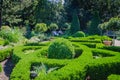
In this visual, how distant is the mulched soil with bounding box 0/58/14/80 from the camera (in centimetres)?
1010

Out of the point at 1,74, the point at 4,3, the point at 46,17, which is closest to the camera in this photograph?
the point at 1,74

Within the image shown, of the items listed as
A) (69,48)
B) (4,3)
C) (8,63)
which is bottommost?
(8,63)

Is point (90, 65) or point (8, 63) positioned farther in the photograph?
point (8, 63)

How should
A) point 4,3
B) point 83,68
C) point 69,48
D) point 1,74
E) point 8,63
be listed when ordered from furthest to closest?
point 4,3
point 8,63
point 69,48
point 1,74
point 83,68

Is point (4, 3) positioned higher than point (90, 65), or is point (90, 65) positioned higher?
point (4, 3)

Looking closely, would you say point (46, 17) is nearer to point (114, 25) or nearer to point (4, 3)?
point (4, 3)

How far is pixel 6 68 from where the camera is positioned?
11.8 metres

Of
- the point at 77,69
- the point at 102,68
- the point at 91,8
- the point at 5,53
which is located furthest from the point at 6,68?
the point at 91,8

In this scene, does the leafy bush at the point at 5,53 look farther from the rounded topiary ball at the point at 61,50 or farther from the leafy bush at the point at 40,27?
the leafy bush at the point at 40,27

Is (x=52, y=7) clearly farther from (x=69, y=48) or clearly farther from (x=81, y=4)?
(x=69, y=48)

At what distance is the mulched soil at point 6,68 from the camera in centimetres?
1010

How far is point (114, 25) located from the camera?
83.5ft

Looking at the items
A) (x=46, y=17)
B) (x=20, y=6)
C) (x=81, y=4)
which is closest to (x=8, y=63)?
(x=20, y=6)

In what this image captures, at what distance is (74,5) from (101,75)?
43.3 metres
